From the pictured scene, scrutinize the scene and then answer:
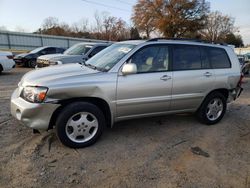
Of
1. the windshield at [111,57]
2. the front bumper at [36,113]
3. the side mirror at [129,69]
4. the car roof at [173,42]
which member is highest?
the car roof at [173,42]

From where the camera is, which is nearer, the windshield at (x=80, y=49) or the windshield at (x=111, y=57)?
the windshield at (x=111, y=57)

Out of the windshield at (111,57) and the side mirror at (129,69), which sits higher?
the windshield at (111,57)

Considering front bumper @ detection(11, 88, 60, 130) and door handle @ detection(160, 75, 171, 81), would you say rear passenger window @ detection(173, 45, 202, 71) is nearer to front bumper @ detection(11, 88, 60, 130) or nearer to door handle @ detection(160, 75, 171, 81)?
door handle @ detection(160, 75, 171, 81)

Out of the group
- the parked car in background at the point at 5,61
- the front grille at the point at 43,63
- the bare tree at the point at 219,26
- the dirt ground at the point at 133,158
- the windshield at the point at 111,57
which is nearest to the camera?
the dirt ground at the point at 133,158

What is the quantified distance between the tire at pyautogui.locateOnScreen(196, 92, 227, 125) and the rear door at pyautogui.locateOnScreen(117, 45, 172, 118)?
3.36 feet

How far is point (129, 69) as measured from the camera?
12.5 ft

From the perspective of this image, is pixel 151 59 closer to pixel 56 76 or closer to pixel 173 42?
pixel 173 42

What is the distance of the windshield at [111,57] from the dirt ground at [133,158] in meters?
1.30

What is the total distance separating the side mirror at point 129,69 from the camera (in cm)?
382

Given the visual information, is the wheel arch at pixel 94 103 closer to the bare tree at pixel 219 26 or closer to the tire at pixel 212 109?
the tire at pixel 212 109

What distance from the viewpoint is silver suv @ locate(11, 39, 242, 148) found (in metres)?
3.57

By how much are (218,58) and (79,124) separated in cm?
329

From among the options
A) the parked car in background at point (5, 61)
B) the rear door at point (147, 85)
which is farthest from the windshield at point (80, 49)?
the rear door at point (147, 85)

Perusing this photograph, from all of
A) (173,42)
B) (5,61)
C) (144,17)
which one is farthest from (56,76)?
(144,17)
